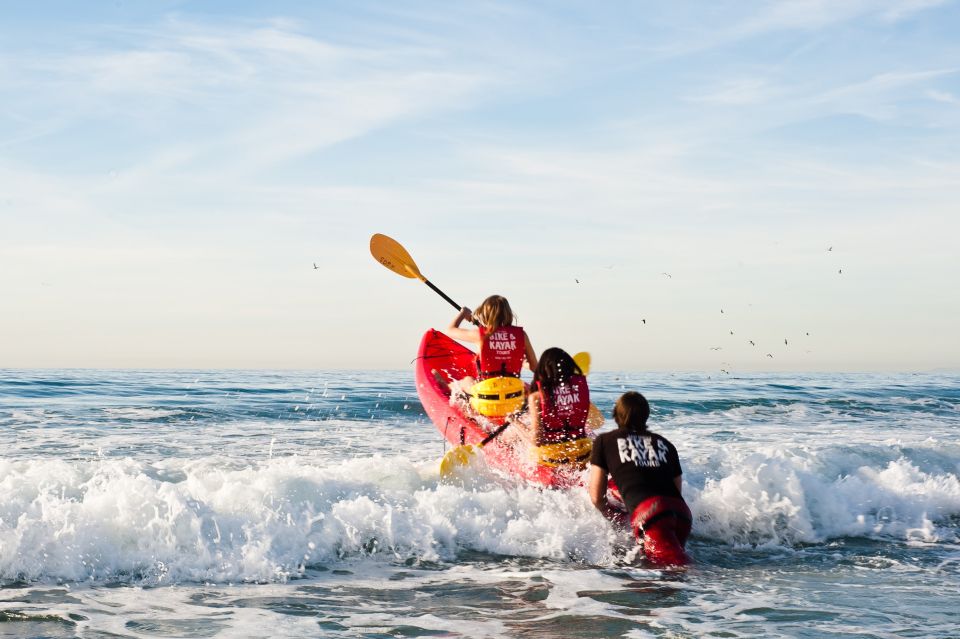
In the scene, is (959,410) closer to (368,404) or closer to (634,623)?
(368,404)

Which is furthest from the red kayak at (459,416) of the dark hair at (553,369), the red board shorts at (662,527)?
the red board shorts at (662,527)

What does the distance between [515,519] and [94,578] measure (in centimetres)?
286

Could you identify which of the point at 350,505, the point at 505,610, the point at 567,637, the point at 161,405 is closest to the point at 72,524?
the point at 350,505

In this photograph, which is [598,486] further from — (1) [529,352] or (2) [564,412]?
(1) [529,352]

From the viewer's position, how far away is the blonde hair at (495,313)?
7.70 m

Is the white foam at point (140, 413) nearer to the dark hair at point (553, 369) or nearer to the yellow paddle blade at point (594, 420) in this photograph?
the yellow paddle blade at point (594, 420)

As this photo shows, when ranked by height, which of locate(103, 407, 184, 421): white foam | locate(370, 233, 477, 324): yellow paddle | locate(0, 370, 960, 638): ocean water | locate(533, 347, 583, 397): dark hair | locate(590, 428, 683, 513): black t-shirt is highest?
locate(370, 233, 477, 324): yellow paddle

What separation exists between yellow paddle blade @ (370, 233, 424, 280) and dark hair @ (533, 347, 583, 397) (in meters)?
4.47

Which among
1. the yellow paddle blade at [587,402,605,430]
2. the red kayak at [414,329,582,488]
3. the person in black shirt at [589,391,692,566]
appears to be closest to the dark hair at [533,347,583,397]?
the red kayak at [414,329,582,488]

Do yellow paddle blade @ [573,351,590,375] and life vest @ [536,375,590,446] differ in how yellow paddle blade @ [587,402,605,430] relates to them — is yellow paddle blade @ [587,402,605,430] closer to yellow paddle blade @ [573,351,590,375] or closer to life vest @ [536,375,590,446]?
yellow paddle blade @ [573,351,590,375]

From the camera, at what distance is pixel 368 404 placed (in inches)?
576

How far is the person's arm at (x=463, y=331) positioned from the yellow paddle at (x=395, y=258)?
6.78 ft

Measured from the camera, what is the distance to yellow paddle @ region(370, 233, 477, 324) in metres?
10.5

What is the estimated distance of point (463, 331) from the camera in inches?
315
